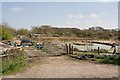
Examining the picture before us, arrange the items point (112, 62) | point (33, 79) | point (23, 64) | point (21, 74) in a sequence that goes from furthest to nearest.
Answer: point (112, 62)
point (23, 64)
point (21, 74)
point (33, 79)

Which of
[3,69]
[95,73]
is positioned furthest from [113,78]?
[3,69]

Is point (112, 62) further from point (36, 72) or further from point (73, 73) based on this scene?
point (36, 72)

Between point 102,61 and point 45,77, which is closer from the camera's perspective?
point 45,77

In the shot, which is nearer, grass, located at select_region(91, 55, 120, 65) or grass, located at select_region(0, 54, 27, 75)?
grass, located at select_region(0, 54, 27, 75)

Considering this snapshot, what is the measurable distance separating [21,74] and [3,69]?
3.84 feet

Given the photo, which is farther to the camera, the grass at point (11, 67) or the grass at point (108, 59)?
the grass at point (108, 59)

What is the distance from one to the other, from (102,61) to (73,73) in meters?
5.06

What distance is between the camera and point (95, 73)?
13297 mm

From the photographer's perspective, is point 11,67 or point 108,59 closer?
point 11,67

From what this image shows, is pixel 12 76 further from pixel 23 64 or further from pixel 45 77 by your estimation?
pixel 23 64

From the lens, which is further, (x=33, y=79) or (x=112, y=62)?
(x=112, y=62)

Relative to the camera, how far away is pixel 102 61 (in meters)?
17.7

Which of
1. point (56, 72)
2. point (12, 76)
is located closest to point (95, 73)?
point (56, 72)

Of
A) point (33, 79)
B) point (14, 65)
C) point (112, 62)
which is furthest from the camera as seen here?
point (112, 62)
